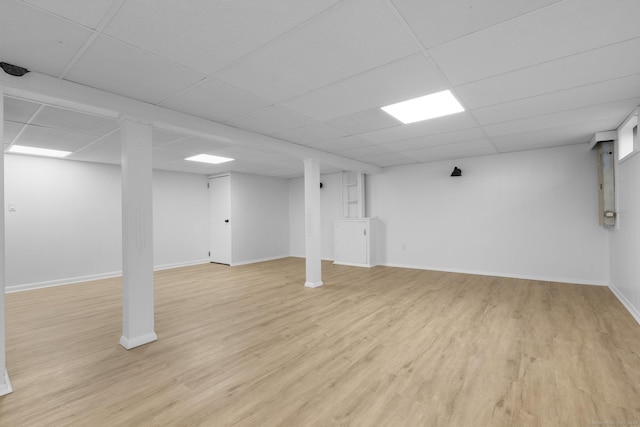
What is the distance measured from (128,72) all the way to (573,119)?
4.93m

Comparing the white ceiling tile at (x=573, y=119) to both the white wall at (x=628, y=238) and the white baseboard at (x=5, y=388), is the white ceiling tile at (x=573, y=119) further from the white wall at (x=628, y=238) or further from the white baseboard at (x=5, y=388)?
the white baseboard at (x=5, y=388)

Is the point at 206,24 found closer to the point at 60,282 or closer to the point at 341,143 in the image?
the point at 341,143

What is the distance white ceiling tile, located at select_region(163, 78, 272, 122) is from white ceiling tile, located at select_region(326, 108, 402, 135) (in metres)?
1.01

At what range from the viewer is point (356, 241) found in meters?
7.21

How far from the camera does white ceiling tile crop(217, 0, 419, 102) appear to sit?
1.76 m

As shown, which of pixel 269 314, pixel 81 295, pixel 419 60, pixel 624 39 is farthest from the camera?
pixel 81 295

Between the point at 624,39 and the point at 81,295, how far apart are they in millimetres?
7101

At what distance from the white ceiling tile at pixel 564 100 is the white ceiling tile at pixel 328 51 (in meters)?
1.82

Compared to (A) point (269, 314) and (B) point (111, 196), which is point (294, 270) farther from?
(B) point (111, 196)

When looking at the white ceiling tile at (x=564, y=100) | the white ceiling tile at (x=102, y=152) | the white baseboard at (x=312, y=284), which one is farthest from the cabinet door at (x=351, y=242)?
the white ceiling tile at (x=102, y=152)

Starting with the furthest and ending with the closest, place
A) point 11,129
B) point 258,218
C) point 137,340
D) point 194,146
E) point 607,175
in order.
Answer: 1. point 258,218
2. point 194,146
3. point 607,175
4. point 11,129
5. point 137,340

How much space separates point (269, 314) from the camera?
3787mm

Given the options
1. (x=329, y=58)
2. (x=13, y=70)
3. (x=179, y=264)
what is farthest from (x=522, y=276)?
(x=179, y=264)

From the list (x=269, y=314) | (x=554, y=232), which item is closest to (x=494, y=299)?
(x=554, y=232)
